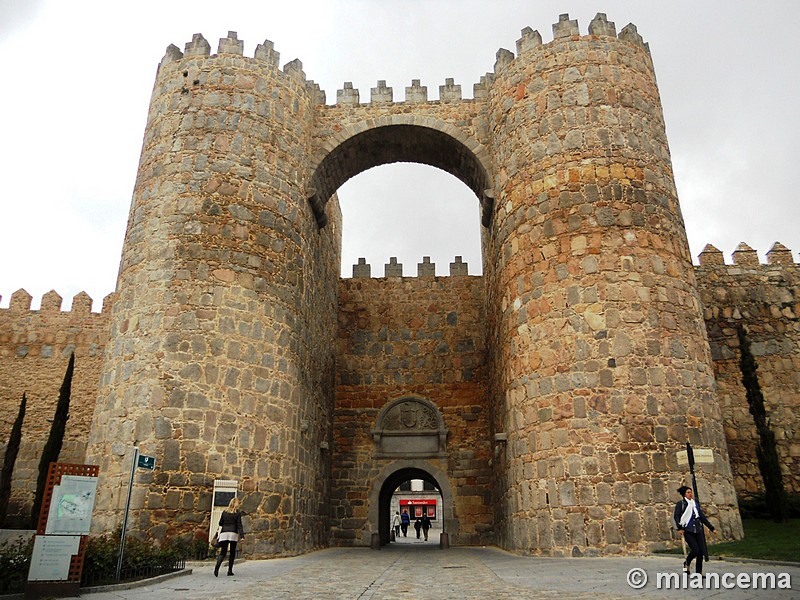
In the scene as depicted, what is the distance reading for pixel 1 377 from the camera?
20547mm

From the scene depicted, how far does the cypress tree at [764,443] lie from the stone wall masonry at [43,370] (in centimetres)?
1939

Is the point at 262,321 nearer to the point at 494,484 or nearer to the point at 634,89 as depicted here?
the point at 494,484

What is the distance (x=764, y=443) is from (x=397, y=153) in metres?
12.5

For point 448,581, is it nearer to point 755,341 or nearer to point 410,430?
point 410,430

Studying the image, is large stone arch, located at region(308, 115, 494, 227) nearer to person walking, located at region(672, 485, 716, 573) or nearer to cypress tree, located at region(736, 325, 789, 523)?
cypress tree, located at region(736, 325, 789, 523)

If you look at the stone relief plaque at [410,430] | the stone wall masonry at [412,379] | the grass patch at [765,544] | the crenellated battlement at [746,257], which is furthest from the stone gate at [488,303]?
the crenellated battlement at [746,257]

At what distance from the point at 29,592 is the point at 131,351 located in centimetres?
635

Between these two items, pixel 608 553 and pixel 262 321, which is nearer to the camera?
pixel 608 553

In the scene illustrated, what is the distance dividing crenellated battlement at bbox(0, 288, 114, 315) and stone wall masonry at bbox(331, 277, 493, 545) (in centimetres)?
956

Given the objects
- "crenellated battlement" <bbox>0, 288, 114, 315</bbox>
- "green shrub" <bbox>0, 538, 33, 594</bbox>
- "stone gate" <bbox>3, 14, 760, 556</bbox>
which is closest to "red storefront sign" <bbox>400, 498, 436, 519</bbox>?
"stone gate" <bbox>3, 14, 760, 556</bbox>

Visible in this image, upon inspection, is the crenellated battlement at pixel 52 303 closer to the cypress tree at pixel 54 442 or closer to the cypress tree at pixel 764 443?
the cypress tree at pixel 54 442

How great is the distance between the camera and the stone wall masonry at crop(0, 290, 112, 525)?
65.0ft

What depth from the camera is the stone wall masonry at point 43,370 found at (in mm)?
19812

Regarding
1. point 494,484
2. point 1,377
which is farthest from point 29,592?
point 1,377
